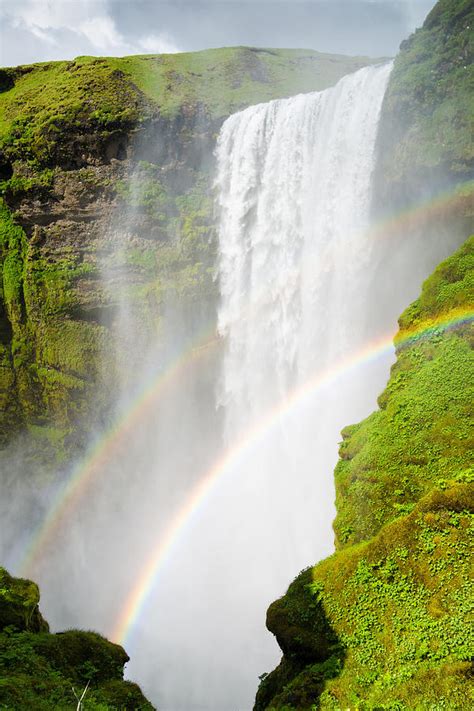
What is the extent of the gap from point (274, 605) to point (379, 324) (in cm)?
1289

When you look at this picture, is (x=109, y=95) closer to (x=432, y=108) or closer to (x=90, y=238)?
(x=90, y=238)

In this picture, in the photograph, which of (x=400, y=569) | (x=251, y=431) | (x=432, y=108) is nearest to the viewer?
(x=400, y=569)

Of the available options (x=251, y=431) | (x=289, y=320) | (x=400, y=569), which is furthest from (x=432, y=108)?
(x=400, y=569)

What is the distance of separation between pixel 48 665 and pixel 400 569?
5454 mm

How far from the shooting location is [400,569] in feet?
22.2

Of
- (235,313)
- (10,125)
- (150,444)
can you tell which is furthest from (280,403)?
(10,125)

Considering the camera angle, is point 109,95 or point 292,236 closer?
point 292,236

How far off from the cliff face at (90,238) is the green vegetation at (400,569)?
17911mm

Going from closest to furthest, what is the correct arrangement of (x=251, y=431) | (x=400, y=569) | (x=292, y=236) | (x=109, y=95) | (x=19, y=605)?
(x=400, y=569) → (x=19, y=605) → (x=292, y=236) → (x=251, y=431) → (x=109, y=95)

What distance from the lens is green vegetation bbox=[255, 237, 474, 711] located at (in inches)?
225

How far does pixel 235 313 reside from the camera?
24.8 meters

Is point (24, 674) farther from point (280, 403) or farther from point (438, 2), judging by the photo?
point (438, 2)

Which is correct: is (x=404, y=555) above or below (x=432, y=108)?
below

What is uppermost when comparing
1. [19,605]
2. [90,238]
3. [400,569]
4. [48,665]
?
[90,238]
